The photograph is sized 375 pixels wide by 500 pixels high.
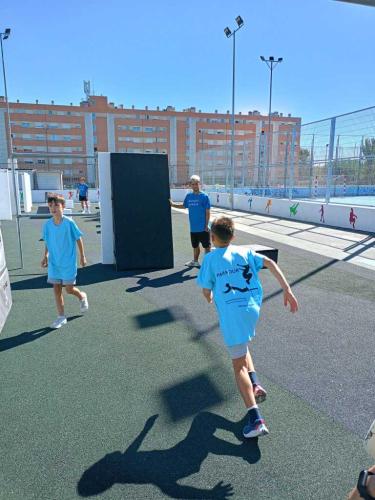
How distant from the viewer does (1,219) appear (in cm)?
1717

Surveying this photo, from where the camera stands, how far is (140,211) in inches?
291

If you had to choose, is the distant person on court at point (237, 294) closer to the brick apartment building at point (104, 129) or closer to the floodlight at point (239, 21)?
the floodlight at point (239, 21)

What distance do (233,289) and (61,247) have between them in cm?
269

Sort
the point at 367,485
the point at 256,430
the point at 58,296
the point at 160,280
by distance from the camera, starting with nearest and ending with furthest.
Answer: the point at 367,485, the point at 256,430, the point at 58,296, the point at 160,280

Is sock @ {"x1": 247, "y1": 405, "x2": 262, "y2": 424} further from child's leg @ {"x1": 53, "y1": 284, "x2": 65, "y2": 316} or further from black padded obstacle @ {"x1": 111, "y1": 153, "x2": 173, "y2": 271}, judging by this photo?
black padded obstacle @ {"x1": 111, "y1": 153, "x2": 173, "y2": 271}

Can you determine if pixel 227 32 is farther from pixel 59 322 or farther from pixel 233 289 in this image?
pixel 233 289

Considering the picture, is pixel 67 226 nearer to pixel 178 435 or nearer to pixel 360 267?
pixel 178 435

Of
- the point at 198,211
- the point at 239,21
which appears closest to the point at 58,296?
the point at 198,211

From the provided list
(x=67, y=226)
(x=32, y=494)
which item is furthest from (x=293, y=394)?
(x=67, y=226)

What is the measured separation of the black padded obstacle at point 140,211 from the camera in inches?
286

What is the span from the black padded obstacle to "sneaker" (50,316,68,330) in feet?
9.01

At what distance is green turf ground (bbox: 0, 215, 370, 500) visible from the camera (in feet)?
7.29

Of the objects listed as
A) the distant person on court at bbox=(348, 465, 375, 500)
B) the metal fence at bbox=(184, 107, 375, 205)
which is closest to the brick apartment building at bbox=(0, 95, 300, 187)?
the metal fence at bbox=(184, 107, 375, 205)

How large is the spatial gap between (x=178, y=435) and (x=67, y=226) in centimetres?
284
